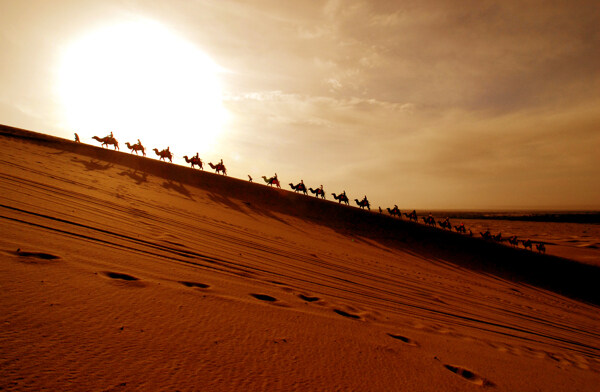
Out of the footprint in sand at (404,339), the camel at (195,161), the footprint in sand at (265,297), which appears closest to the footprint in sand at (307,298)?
the footprint in sand at (265,297)

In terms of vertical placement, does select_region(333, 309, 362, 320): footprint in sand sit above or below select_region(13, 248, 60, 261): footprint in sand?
below

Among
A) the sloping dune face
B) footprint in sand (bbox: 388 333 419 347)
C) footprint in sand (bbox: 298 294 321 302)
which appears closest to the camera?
the sloping dune face

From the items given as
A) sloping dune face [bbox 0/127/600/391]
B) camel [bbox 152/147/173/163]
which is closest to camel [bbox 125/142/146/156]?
camel [bbox 152/147/173/163]

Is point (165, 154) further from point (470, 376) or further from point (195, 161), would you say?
point (470, 376)

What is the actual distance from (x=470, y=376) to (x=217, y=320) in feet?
6.88

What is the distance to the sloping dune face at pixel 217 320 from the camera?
1.57 m

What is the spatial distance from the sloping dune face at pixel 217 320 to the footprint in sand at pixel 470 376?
0.02 m

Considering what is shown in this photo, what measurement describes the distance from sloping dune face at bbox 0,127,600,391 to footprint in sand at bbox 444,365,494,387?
2 centimetres

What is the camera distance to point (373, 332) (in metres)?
2.91

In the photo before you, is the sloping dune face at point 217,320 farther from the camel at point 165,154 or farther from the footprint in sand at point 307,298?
the camel at point 165,154

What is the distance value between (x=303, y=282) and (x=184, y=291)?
6.27ft

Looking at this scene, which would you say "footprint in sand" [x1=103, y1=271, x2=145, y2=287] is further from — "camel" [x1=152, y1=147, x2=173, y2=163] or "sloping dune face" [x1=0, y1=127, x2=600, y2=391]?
"camel" [x1=152, y1=147, x2=173, y2=163]

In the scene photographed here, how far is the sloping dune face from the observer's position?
61.9 inches

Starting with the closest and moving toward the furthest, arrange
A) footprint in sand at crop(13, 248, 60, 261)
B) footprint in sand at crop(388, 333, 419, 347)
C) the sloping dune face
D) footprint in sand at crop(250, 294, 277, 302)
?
the sloping dune face < footprint in sand at crop(13, 248, 60, 261) < footprint in sand at crop(388, 333, 419, 347) < footprint in sand at crop(250, 294, 277, 302)
